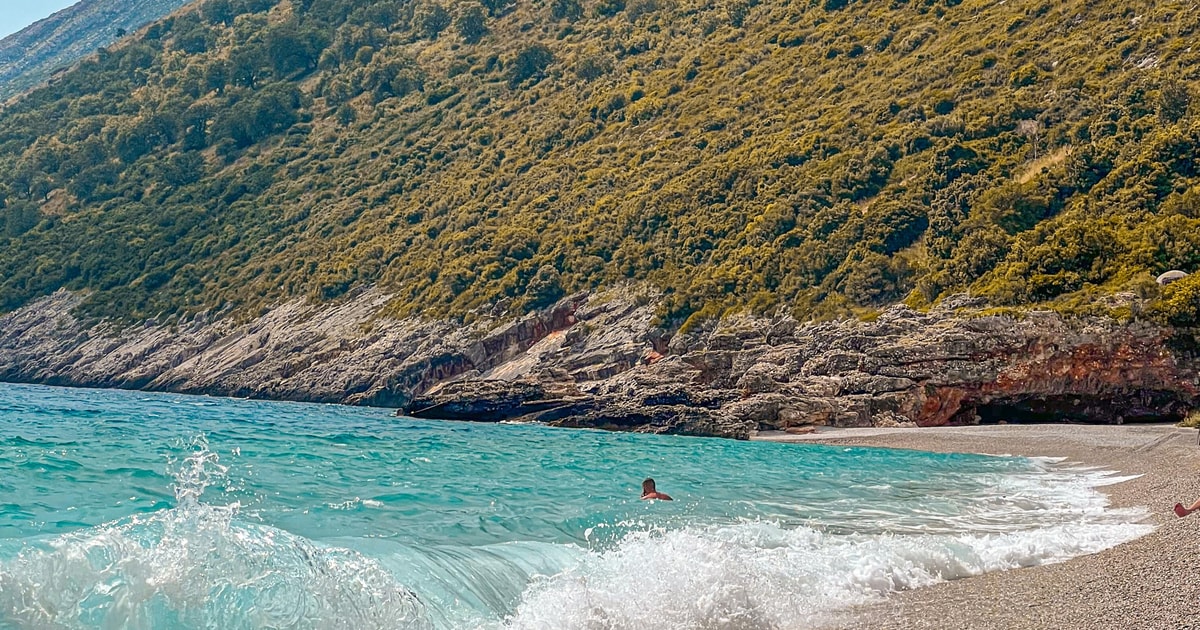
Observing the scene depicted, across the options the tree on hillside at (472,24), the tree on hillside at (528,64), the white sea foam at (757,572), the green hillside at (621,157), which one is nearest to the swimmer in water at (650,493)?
the white sea foam at (757,572)

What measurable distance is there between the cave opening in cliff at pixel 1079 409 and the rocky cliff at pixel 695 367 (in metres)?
0.06

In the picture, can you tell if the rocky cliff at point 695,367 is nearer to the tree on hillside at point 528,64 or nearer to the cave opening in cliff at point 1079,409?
the cave opening in cliff at point 1079,409

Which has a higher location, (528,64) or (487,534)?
(528,64)

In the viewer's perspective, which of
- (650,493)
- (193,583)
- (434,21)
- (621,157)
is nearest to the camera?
(193,583)

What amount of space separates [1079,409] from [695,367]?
688 inches

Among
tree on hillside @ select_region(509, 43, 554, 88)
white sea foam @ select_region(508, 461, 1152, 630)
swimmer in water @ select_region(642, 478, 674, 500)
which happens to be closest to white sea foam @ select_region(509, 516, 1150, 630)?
white sea foam @ select_region(508, 461, 1152, 630)

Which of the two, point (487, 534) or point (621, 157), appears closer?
point (487, 534)

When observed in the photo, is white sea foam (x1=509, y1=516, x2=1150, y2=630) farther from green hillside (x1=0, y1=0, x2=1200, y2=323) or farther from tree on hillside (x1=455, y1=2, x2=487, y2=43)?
tree on hillside (x1=455, y1=2, x2=487, y2=43)

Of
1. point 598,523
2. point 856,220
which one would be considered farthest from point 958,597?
point 856,220

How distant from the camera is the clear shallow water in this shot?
8961 mm

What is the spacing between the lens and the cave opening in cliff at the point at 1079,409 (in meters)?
39.0

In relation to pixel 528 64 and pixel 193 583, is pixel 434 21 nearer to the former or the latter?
pixel 528 64

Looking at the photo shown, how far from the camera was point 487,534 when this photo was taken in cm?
1366

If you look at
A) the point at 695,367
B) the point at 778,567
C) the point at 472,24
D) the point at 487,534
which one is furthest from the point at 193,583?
the point at 472,24
